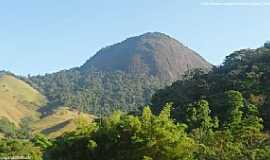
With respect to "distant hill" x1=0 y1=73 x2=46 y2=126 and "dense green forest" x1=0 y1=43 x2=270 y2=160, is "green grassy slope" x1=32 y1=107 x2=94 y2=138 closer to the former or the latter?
"distant hill" x1=0 y1=73 x2=46 y2=126

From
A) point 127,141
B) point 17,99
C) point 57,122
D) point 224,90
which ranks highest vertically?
point 17,99

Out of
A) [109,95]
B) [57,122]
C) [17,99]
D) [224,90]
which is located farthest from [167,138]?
[17,99]

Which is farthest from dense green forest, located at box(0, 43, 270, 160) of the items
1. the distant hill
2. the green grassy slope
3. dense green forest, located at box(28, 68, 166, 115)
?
the distant hill

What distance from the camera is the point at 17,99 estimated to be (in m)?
160

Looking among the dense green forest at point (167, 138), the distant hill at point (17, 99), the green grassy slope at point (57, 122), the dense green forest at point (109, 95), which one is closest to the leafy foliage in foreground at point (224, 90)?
the dense green forest at point (167, 138)

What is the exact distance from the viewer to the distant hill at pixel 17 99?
460ft

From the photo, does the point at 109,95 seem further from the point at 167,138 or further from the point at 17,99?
the point at 167,138

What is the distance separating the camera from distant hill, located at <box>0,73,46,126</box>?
140275 mm

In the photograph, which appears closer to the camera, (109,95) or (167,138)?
(167,138)

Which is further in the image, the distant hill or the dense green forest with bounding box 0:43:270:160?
the distant hill

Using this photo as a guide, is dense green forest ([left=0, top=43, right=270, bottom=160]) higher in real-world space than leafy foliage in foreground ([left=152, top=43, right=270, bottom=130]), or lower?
lower

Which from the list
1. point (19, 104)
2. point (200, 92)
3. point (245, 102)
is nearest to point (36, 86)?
point (19, 104)

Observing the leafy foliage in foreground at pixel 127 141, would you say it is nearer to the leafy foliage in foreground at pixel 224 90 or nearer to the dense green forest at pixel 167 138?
the dense green forest at pixel 167 138

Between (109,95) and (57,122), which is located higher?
(109,95)
